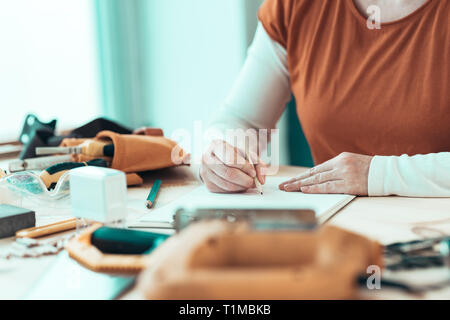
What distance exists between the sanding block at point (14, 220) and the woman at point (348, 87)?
293 millimetres

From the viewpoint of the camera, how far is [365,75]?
3.00 feet

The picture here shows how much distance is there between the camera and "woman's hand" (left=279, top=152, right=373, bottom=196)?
0.69 meters

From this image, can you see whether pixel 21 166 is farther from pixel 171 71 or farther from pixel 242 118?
pixel 171 71

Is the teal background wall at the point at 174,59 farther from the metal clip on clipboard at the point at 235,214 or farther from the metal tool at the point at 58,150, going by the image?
the metal clip on clipboard at the point at 235,214

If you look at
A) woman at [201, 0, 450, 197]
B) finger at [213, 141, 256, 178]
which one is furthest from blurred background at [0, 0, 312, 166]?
finger at [213, 141, 256, 178]

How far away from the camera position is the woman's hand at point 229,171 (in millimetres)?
718

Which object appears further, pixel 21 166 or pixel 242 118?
pixel 242 118

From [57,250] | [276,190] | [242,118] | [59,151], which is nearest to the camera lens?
[57,250]

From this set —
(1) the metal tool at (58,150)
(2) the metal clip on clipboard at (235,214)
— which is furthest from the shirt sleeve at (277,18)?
(2) the metal clip on clipboard at (235,214)

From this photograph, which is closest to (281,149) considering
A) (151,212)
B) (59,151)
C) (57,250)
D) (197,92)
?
(197,92)

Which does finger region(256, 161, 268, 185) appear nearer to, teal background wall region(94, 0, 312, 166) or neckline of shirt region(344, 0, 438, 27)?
neckline of shirt region(344, 0, 438, 27)

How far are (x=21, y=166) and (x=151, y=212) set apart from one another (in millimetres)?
338

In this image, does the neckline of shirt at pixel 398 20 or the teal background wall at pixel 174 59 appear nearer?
the neckline of shirt at pixel 398 20

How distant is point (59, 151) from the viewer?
2.89ft
